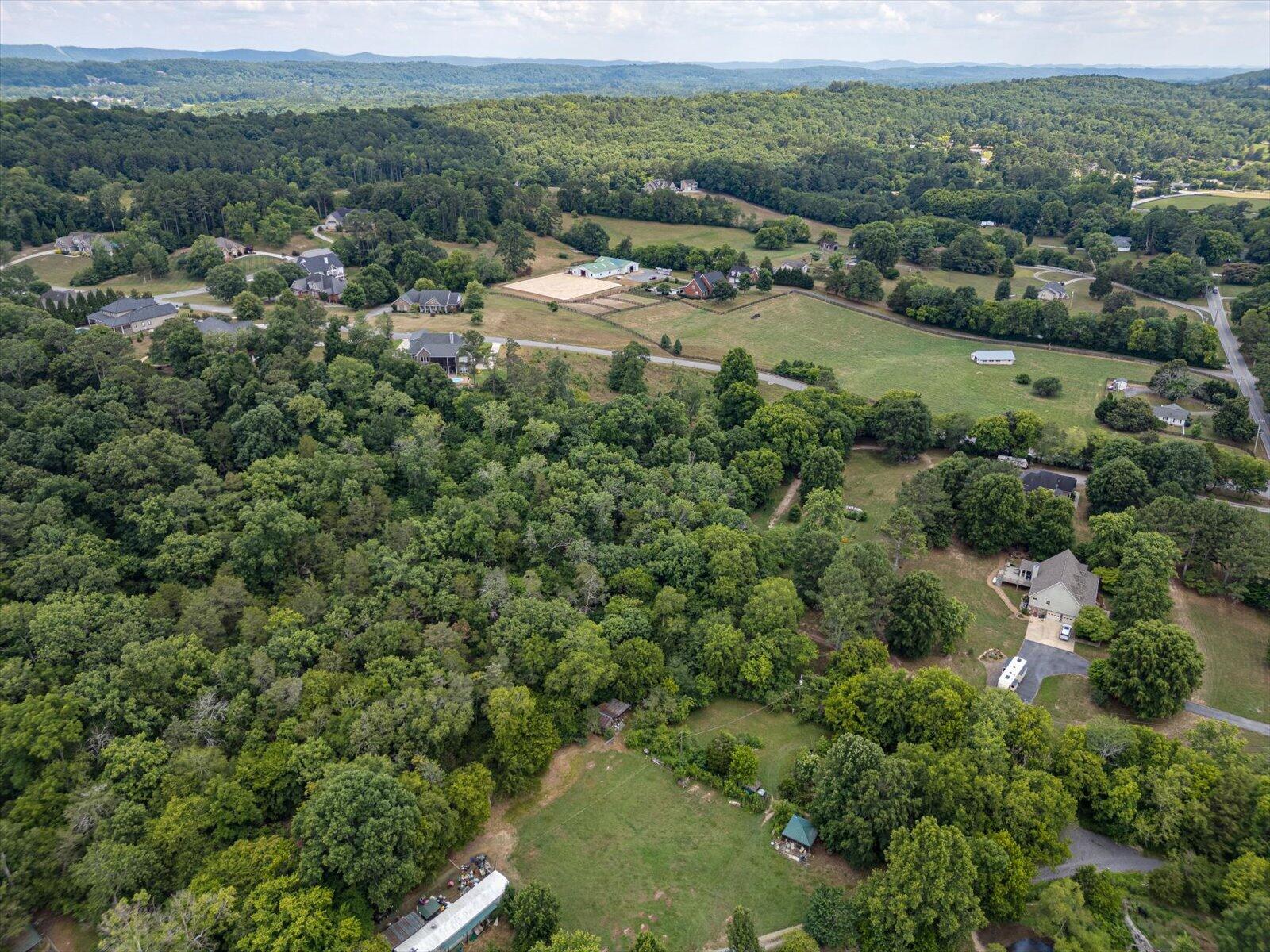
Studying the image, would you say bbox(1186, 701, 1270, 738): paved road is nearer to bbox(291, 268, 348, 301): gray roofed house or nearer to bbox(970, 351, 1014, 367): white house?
bbox(970, 351, 1014, 367): white house

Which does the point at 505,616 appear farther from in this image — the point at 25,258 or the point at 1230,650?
the point at 25,258

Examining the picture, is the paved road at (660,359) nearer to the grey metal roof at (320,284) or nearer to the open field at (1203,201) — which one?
the grey metal roof at (320,284)

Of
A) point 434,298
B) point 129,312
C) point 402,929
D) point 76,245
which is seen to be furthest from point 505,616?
point 76,245

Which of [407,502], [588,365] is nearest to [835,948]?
[407,502]

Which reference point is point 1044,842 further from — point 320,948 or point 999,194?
point 999,194

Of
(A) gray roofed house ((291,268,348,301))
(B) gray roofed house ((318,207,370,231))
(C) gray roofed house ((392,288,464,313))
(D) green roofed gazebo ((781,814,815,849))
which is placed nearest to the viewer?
(D) green roofed gazebo ((781,814,815,849))

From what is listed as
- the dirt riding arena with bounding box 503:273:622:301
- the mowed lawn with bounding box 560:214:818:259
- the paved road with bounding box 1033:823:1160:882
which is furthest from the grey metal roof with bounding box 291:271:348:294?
the paved road with bounding box 1033:823:1160:882
